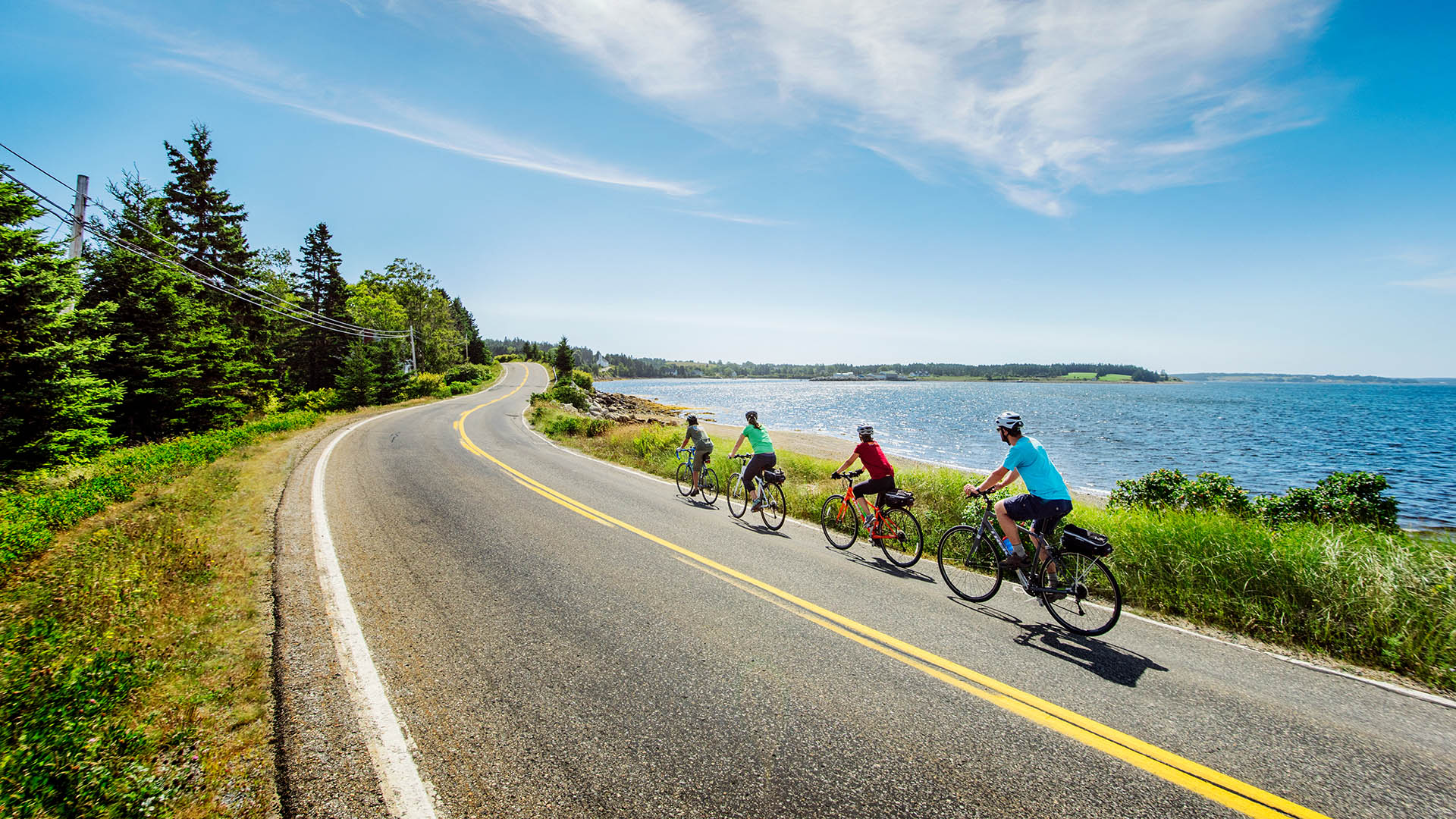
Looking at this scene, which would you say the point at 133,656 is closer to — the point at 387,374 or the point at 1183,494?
the point at 1183,494

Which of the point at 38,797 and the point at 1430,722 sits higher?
the point at 38,797

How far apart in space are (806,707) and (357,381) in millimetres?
36927

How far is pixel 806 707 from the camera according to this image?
13.0 feet

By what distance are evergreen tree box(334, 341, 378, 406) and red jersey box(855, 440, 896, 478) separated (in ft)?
114

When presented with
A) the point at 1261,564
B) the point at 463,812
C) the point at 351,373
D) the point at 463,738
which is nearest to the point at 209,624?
the point at 463,738

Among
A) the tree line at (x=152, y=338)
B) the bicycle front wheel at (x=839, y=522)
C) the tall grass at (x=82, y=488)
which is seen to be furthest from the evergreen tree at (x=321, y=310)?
the bicycle front wheel at (x=839, y=522)

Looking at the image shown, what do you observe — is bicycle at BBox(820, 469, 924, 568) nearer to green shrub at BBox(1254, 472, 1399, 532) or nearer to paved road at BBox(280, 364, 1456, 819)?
paved road at BBox(280, 364, 1456, 819)

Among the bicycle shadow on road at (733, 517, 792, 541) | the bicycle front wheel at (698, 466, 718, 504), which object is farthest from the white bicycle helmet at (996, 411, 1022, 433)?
the bicycle front wheel at (698, 466, 718, 504)

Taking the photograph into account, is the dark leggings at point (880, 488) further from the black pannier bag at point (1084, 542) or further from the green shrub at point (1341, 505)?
the green shrub at point (1341, 505)

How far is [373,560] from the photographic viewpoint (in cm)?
689

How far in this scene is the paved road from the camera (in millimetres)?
3096

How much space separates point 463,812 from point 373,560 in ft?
17.0

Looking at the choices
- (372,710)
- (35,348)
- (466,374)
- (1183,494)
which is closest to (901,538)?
(372,710)

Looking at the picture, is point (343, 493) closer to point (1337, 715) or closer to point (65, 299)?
point (65, 299)
